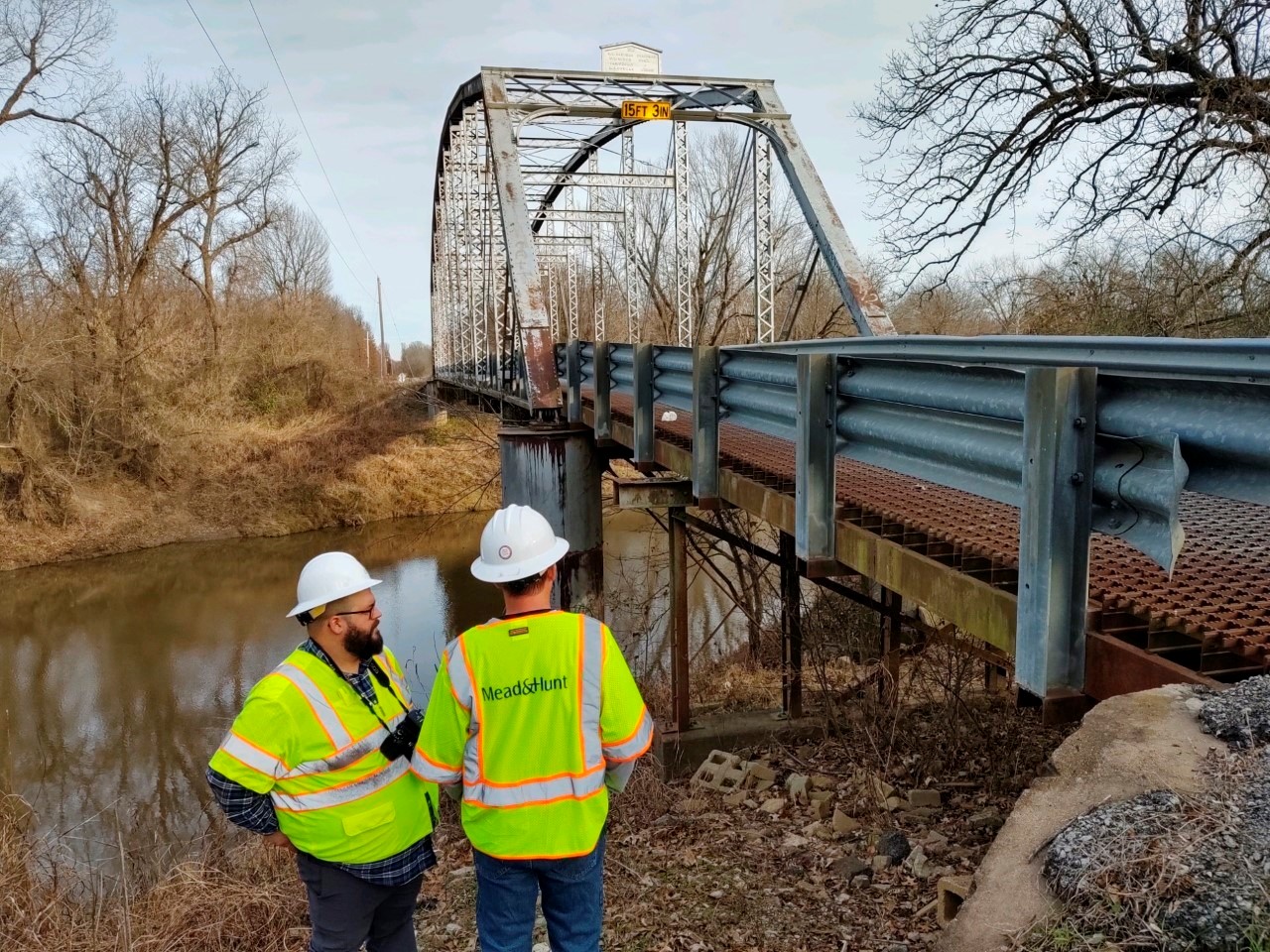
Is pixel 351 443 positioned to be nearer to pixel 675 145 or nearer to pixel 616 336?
pixel 616 336

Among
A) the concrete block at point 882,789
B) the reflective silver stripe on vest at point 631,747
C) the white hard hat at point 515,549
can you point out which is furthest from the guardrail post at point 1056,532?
the concrete block at point 882,789

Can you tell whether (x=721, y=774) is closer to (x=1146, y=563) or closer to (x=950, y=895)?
(x=950, y=895)

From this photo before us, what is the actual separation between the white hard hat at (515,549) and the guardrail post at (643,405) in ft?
14.1

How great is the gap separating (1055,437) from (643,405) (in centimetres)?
473

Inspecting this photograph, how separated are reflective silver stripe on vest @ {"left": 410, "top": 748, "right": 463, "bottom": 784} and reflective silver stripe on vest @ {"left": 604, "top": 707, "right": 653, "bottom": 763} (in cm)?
47

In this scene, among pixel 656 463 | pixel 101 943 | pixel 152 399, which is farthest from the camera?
pixel 152 399

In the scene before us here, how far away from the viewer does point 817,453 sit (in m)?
4.32

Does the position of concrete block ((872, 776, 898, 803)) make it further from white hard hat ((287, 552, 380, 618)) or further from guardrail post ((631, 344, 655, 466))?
white hard hat ((287, 552, 380, 618))

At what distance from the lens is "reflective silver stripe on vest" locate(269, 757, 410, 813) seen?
9.89ft

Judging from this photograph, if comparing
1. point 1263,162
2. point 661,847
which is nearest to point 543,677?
point 661,847

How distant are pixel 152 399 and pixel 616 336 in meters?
16.8

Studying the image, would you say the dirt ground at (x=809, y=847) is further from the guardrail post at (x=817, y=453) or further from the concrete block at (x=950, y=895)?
the guardrail post at (x=817, y=453)

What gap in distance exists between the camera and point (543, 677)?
2.85 meters

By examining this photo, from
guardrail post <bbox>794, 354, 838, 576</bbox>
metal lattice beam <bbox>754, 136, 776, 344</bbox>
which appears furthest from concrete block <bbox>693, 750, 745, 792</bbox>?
metal lattice beam <bbox>754, 136, 776, 344</bbox>
